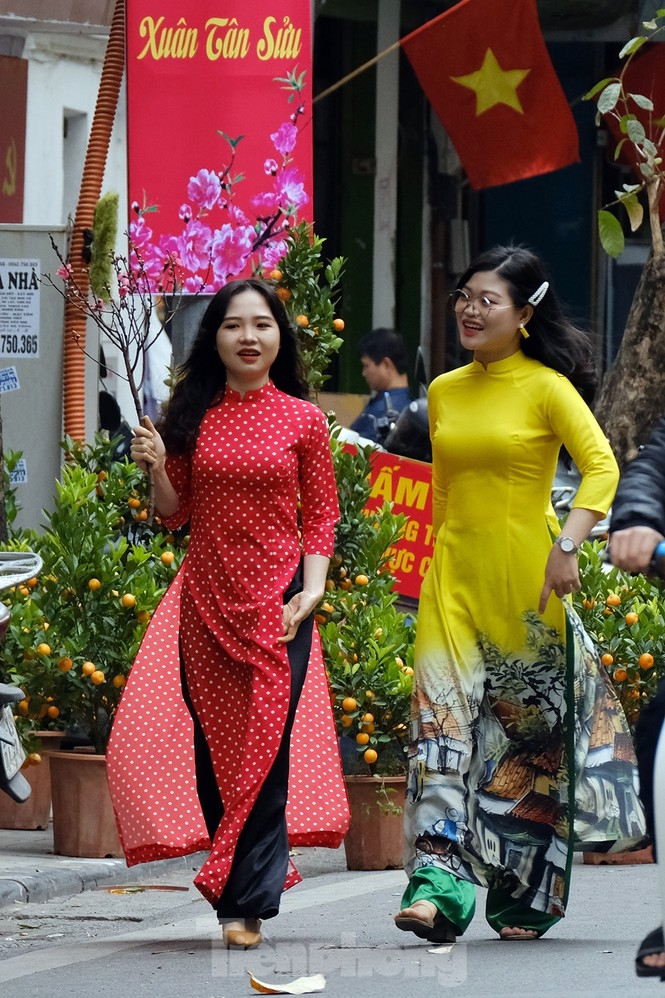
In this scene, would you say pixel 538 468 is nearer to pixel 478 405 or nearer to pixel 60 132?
pixel 478 405

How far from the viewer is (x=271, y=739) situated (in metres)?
5.60

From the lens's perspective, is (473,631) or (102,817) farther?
(102,817)

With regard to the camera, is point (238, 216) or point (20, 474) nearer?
point (238, 216)

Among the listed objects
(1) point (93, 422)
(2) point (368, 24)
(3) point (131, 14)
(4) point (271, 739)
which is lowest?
(4) point (271, 739)

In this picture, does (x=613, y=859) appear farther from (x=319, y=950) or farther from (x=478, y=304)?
(x=478, y=304)

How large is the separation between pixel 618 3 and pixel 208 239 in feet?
27.4

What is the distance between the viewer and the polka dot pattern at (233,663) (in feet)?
18.5

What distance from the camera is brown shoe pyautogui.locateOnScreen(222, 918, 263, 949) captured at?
5535 millimetres

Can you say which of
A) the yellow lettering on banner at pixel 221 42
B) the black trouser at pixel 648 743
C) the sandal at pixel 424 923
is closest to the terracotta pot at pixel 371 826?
the sandal at pixel 424 923

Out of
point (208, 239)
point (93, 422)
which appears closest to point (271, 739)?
point (208, 239)

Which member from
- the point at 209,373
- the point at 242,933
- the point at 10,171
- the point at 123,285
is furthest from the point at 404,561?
the point at 10,171

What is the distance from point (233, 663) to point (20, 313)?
3652 mm

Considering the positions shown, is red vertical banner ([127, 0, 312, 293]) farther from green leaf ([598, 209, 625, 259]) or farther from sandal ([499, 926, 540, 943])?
sandal ([499, 926, 540, 943])

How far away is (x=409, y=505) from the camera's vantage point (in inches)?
358
